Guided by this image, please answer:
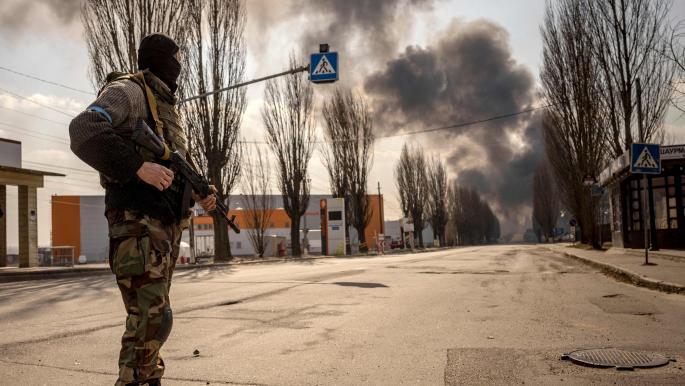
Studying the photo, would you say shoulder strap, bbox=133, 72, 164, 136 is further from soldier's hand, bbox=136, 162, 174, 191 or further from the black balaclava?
soldier's hand, bbox=136, 162, 174, 191

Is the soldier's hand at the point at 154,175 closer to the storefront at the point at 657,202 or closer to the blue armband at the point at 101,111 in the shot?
the blue armband at the point at 101,111

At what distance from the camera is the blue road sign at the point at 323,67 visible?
1706 centimetres

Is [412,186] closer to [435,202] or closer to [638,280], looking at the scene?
[435,202]

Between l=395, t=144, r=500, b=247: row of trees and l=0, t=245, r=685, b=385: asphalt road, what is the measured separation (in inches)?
2339

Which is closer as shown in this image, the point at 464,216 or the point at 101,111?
the point at 101,111

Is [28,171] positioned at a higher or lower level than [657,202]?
higher

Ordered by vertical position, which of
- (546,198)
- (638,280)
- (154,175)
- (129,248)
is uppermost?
(546,198)

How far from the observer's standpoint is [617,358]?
4207 millimetres

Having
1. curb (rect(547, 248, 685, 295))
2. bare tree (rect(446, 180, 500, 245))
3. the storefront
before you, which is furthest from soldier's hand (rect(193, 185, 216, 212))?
bare tree (rect(446, 180, 500, 245))

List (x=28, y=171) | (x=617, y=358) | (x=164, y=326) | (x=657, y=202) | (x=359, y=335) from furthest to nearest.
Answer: (x=28, y=171), (x=657, y=202), (x=359, y=335), (x=617, y=358), (x=164, y=326)

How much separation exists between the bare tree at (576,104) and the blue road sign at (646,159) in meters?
12.7

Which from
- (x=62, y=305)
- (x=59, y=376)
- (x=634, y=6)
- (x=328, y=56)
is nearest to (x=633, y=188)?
(x=634, y=6)

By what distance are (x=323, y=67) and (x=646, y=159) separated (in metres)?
8.68

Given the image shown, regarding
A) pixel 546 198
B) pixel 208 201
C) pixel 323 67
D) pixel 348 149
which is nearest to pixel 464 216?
pixel 546 198
